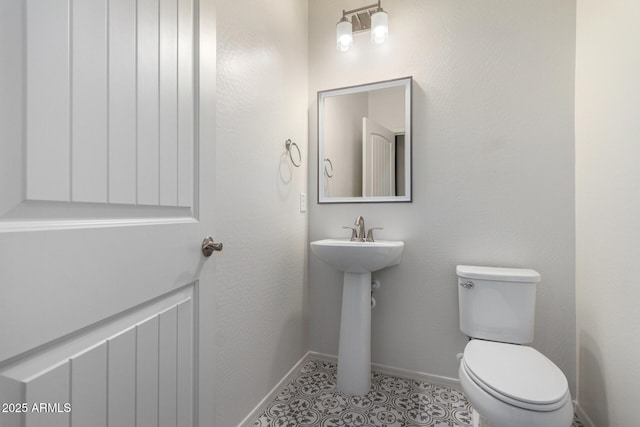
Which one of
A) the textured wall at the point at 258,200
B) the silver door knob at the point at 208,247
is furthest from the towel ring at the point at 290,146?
the silver door knob at the point at 208,247

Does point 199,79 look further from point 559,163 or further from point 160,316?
point 559,163

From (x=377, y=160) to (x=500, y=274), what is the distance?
0.92m

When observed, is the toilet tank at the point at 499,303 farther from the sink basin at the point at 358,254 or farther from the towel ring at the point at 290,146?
the towel ring at the point at 290,146

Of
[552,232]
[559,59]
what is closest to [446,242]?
[552,232]

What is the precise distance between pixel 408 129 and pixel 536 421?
4.71 ft

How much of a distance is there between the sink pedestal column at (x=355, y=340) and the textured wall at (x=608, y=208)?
3.29 feet

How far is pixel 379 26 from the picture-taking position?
1.71 m

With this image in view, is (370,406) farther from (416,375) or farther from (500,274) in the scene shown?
(500,274)

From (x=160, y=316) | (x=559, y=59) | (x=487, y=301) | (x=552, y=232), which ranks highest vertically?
(x=559, y=59)

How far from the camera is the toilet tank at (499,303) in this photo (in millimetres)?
1391

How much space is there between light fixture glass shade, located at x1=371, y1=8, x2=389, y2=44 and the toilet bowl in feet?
5.55

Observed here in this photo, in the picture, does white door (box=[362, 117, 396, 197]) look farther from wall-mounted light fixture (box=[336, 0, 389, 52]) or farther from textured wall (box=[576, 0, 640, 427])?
textured wall (box=[576, 0, 640, 427])

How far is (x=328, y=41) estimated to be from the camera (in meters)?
1.95

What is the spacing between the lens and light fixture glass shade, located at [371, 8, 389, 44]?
1.71 meters
